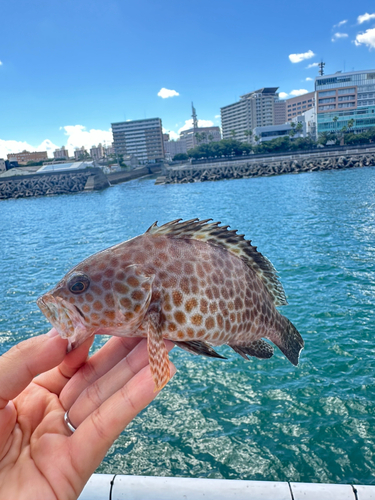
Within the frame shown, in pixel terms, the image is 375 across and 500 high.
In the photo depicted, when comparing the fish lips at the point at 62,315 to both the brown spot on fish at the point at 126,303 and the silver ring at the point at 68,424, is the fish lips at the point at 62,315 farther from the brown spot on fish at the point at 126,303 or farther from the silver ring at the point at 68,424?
the silver ring at the point at 68,424

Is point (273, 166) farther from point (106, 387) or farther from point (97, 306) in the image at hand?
point (97, 306)

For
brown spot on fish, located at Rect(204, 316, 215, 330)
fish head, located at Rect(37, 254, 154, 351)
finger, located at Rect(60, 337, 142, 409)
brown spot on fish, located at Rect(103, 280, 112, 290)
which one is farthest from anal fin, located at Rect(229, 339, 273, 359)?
brown spot on fish, located at Rect(103, 280, 112, 290)

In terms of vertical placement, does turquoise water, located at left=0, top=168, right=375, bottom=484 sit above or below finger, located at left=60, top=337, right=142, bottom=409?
below

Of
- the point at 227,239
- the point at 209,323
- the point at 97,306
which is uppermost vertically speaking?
the point at 227,239

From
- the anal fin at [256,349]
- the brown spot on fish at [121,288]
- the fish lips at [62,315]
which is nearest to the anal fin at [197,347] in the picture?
the anal fin at [256,349]

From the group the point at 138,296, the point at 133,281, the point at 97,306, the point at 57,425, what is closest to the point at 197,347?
the point at 138,296

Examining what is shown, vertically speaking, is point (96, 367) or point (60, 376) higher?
point (96, 367)

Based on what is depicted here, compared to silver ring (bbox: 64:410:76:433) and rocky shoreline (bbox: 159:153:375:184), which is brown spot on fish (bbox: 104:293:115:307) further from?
rocky shoreline (bbox: 159:153:375:184)
